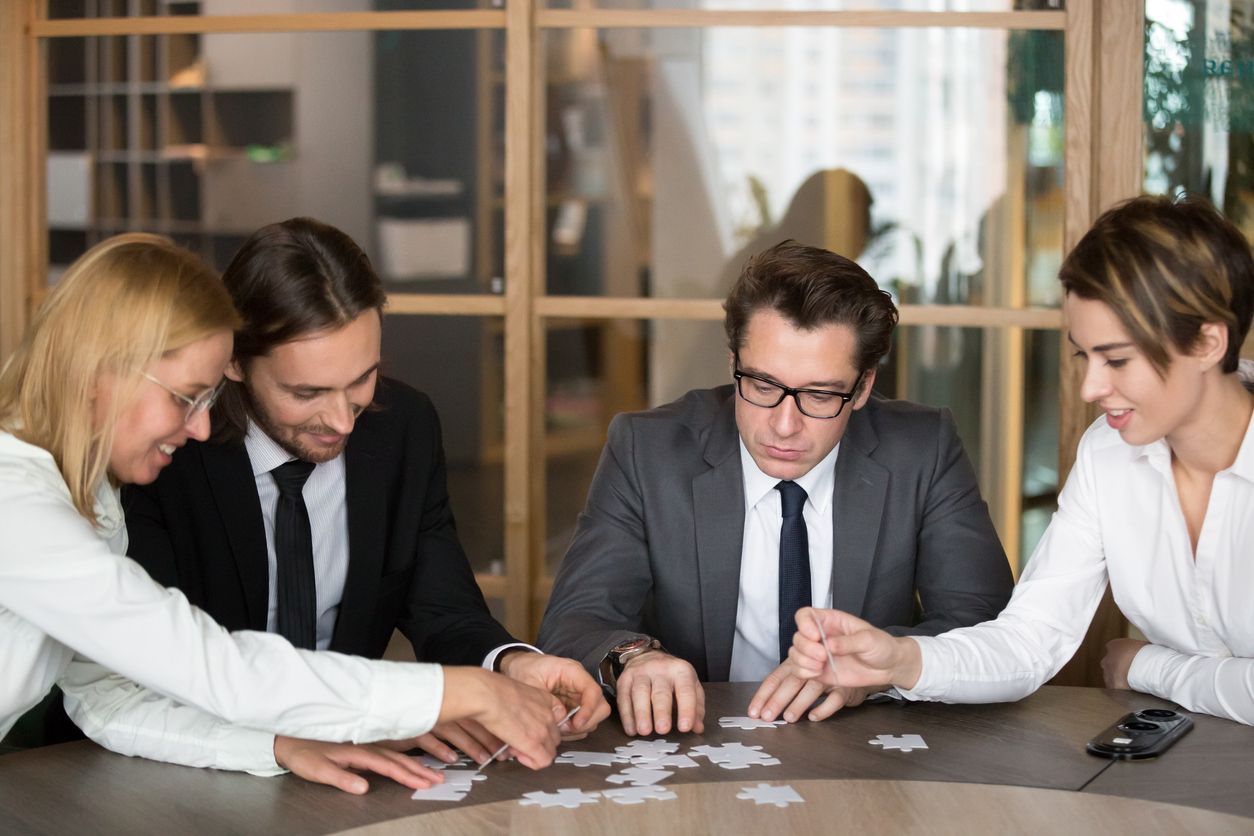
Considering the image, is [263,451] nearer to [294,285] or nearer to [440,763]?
[294,285]

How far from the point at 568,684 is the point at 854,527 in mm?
842

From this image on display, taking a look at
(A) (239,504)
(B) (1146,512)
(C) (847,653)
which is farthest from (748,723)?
(A) (239,504)

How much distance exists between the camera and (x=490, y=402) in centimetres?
436

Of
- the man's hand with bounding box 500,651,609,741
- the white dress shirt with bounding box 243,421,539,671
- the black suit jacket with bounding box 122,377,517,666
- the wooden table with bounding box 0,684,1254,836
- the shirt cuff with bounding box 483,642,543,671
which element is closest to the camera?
the wooden table with bounding box 0,684,1254,836

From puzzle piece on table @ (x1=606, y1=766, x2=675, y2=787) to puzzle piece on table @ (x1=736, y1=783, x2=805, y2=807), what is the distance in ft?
0.41

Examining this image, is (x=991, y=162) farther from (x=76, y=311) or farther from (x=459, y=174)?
(x=76, y=311)

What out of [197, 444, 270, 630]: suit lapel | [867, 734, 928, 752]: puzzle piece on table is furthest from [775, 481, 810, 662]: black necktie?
[197, 444, 270, 630]: suit lapel

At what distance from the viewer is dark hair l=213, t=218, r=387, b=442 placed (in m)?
2.56

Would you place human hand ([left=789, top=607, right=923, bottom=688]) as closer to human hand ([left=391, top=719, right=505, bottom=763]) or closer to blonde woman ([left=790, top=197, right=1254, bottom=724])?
blonde woman ([left=790, top=197, right=1254, bottom=724])

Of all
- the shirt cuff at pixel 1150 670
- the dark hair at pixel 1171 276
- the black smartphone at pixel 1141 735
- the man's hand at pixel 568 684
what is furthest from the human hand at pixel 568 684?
the dark hair at pixel 1171 276

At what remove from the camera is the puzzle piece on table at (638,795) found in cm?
197

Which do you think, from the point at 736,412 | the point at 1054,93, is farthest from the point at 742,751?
the point at 1054,93

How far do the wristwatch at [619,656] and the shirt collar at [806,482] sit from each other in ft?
1.74

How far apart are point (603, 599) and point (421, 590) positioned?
0.39 m
